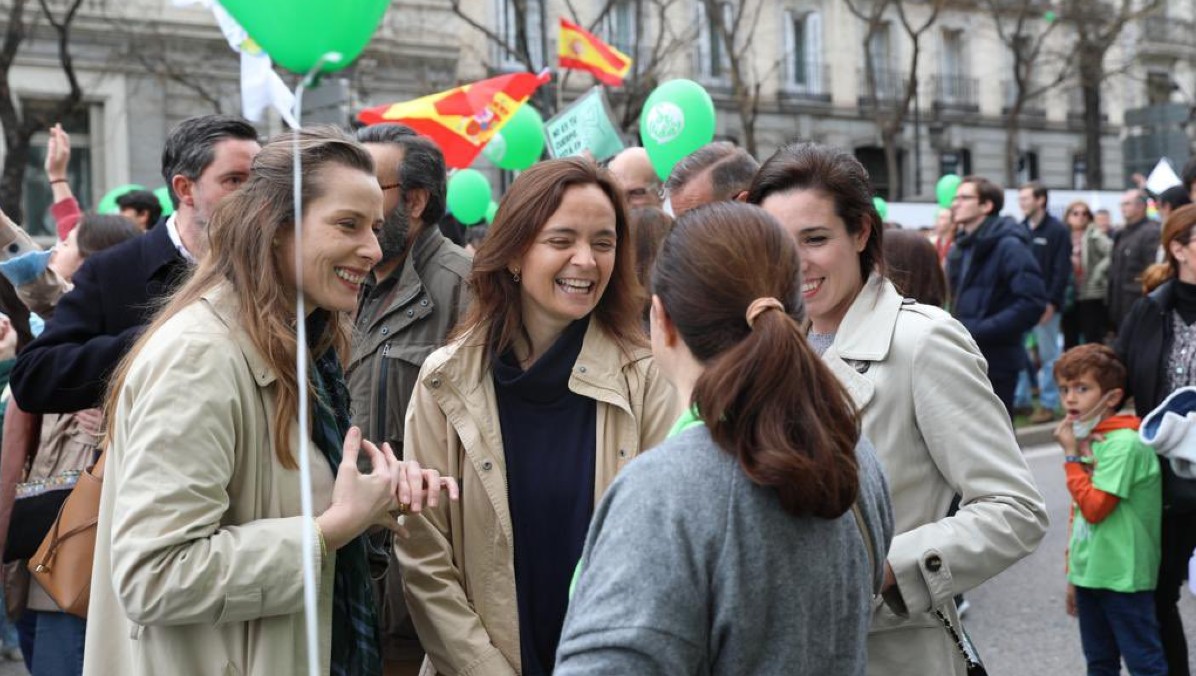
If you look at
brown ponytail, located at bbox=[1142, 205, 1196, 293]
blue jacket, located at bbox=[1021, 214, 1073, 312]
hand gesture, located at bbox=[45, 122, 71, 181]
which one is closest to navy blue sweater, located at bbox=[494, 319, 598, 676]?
brown ponytail, located at bbox=[1142, 205, 1196, 293]

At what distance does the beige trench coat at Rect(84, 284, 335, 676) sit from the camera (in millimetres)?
2375

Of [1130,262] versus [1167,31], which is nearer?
[1130,262]

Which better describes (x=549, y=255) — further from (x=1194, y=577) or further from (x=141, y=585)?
(x=1194, y=577)

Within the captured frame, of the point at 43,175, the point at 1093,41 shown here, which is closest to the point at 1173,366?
the point at 43,175

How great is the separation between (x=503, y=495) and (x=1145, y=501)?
3065 millimetres

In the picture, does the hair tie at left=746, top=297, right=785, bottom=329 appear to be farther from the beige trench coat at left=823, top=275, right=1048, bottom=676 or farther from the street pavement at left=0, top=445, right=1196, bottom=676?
the street pavement at left=0, top=445, right=1196, bottom=676

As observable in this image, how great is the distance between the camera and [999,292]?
26.1 ft

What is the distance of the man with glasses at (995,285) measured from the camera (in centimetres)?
780

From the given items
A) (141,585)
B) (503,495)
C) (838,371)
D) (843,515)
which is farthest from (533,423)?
(843,515)

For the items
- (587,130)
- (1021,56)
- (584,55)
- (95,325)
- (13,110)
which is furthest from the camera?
(1021,56)

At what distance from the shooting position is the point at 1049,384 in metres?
12.6

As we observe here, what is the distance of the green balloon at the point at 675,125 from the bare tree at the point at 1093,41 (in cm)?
2047

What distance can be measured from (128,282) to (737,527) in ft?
8.37

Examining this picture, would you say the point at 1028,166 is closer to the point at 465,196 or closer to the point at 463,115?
the point at 465,196
